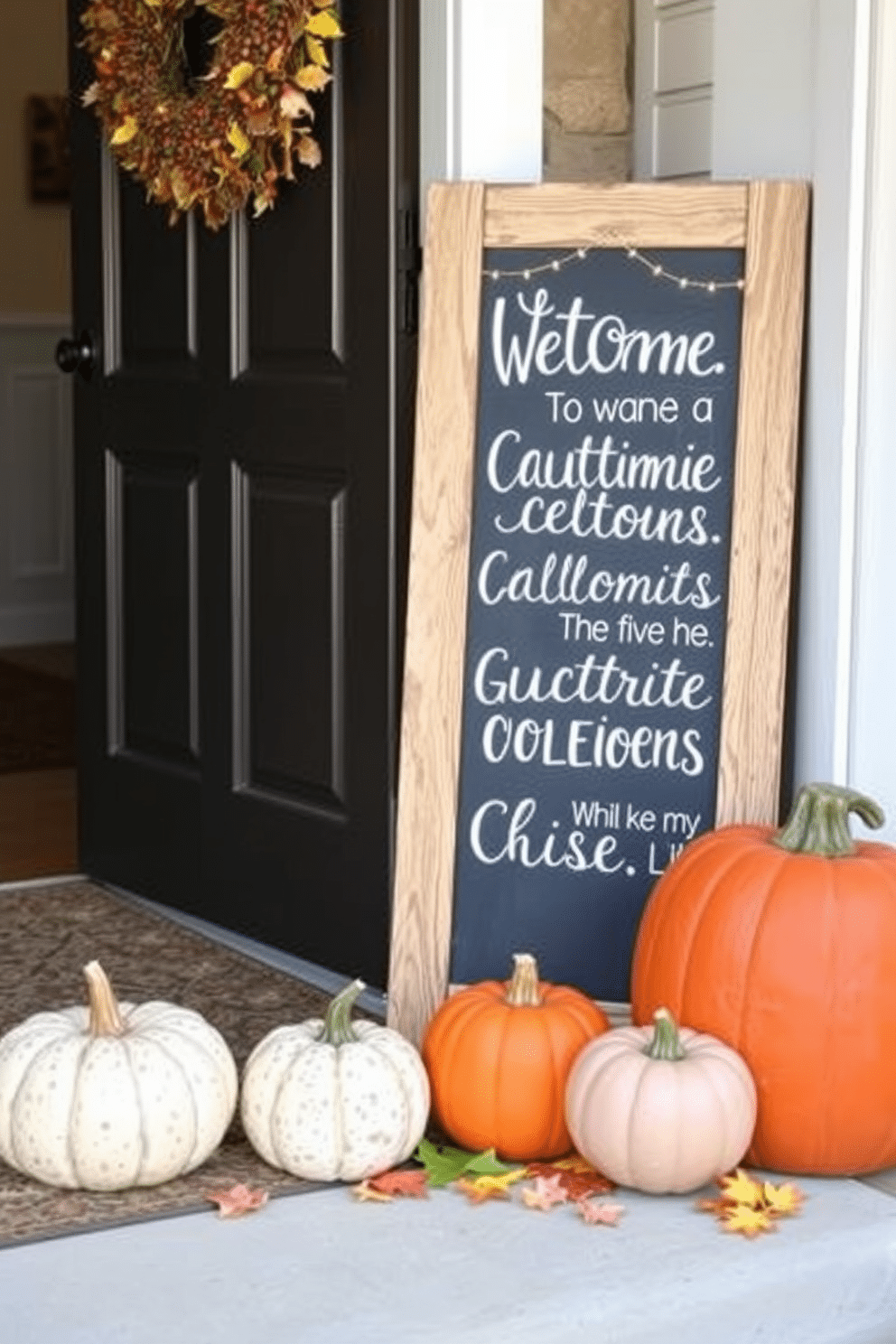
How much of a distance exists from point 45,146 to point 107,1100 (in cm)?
578

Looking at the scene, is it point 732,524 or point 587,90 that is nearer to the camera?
point 732,524

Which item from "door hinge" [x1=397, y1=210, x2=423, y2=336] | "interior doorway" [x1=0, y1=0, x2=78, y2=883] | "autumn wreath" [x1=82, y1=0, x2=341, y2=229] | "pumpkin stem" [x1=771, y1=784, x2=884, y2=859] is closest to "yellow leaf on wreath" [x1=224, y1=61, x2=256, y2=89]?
"autumn wreath" [x1=82, y1=0, x2=341, y2=229]

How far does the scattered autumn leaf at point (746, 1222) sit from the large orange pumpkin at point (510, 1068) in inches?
10.7

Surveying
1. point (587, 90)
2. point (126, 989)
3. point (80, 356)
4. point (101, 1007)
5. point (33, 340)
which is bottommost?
point (126, 989)

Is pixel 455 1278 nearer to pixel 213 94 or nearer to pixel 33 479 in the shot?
pixel 213 94

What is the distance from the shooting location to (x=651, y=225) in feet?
9.99

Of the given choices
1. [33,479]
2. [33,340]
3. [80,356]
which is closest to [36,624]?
[33,479]

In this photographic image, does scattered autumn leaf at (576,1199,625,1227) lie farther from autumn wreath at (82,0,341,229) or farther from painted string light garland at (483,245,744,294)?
autumn wreath at (82,0,341,229)

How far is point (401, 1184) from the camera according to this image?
2605 millimetres

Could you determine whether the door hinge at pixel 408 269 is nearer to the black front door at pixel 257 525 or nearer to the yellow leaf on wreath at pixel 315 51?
the black front door at pixel 257 525

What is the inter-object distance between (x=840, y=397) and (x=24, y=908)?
5.80 feet

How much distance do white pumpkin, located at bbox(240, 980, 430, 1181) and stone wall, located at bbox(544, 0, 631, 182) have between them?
4.86 feet

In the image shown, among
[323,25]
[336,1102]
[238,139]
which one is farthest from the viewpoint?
[238,139]

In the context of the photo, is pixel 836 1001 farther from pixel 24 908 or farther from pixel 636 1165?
pixel 24 908
